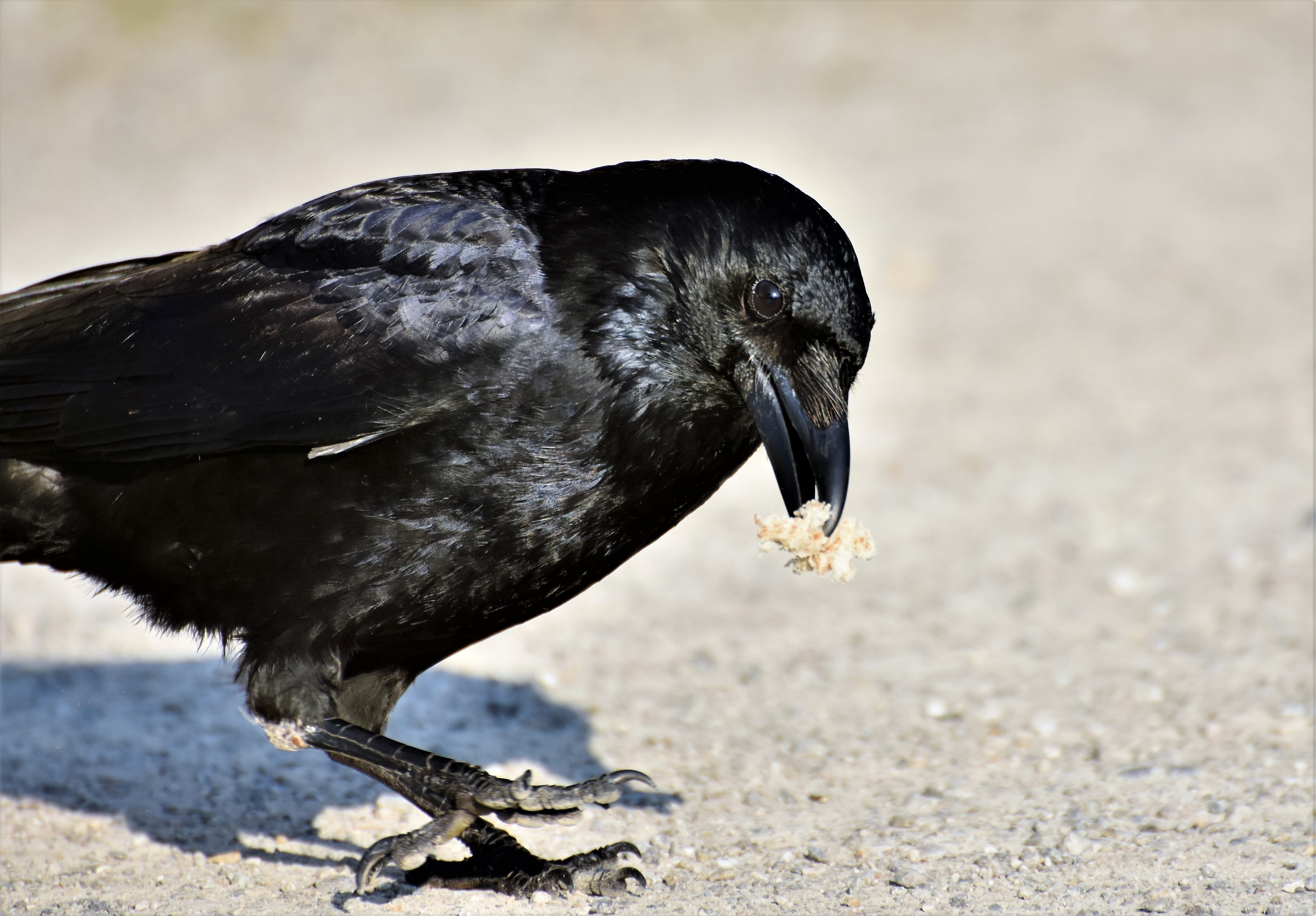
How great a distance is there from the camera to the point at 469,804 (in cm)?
369

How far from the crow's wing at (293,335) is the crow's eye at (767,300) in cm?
52

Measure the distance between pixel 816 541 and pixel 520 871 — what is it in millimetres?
1283

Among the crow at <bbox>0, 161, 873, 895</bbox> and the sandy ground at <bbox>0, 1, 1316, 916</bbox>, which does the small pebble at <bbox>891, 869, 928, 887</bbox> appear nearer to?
the sandy ground at <bbox>0, 1, 1316, 916</bbox>

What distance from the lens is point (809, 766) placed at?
4867 millimetres

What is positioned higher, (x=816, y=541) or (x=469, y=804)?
(x=816, y=541)

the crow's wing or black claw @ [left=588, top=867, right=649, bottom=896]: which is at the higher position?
the crow's wing

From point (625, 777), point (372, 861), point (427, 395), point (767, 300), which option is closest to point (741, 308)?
point (767, 300)

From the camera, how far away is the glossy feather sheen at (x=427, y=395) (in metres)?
3.51

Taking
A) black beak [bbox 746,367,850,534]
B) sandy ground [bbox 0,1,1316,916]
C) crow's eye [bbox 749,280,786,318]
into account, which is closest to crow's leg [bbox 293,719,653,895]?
sandy ground [bbox 0,1,1316,916]

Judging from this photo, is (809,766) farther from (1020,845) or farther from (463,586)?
(463,586)

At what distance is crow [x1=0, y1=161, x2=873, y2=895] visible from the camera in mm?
3504

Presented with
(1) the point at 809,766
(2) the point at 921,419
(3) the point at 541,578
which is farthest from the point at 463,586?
(2) the point at 921,419

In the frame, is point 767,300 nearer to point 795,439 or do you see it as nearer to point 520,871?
point 795,439

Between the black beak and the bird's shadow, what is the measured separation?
5.04 feet
